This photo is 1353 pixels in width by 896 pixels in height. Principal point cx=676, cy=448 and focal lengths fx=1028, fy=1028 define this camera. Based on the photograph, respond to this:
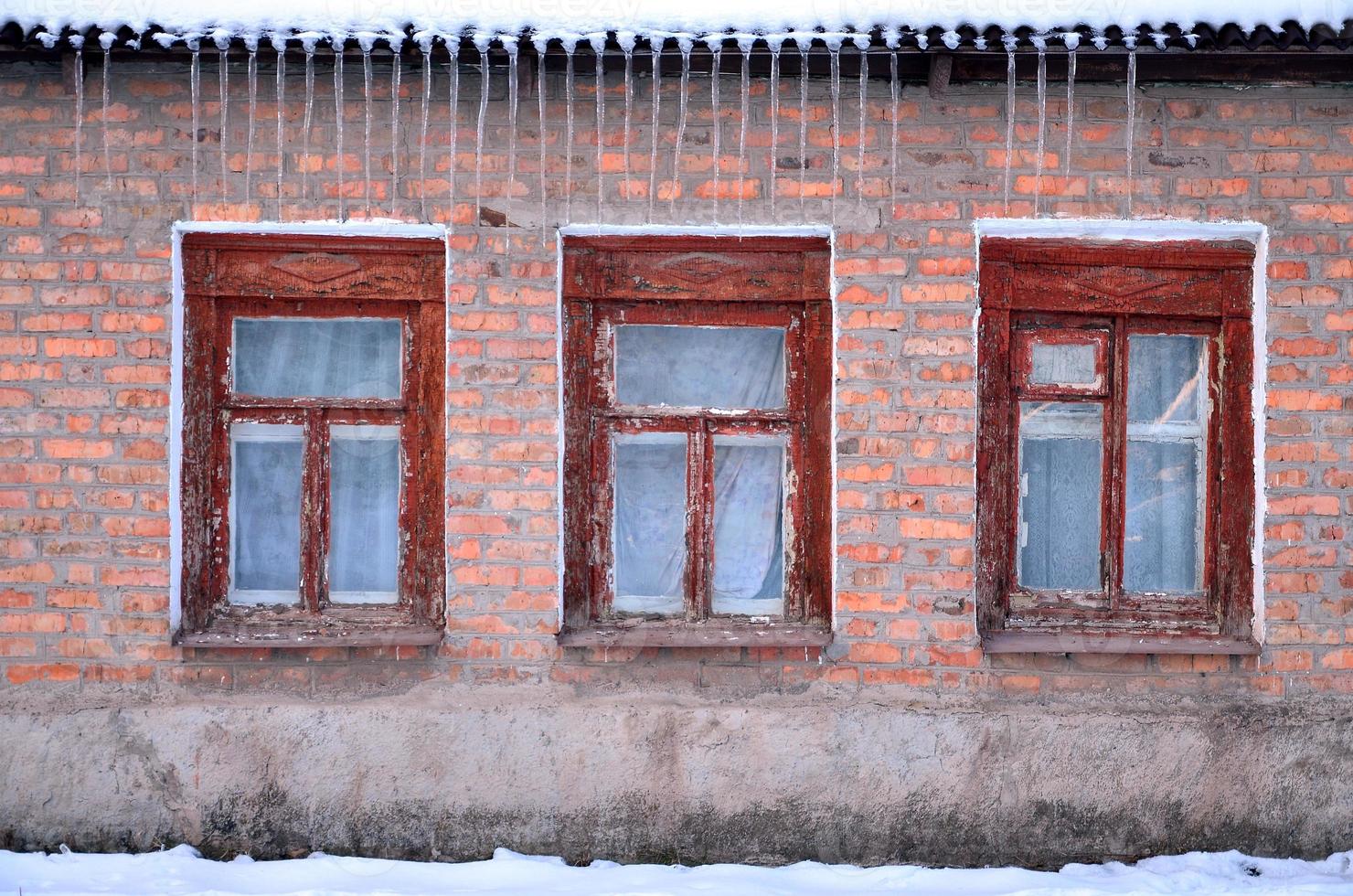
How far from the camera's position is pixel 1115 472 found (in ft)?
12.8

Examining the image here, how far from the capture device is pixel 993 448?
385 centimetres

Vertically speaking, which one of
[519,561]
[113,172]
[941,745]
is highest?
[113,172]

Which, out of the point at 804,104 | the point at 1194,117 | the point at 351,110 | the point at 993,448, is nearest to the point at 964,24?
the point at 804,104

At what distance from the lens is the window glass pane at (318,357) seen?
3889mm

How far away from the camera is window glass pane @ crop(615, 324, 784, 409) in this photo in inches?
155

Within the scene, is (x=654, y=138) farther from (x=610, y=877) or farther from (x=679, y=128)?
(x=610, y=877)

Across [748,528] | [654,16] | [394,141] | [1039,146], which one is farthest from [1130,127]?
[394,141]

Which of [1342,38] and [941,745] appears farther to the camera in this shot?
[941,745]

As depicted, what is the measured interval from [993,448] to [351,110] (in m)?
2.65

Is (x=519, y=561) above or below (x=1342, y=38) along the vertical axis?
below

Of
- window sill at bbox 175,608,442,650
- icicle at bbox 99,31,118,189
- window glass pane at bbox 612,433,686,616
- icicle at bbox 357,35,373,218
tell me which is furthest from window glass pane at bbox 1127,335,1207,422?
icicle at bbox 99,31,118,189

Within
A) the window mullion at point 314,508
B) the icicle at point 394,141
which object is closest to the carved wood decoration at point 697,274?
the icicle at point 394,141

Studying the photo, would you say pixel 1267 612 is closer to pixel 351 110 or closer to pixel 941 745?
pixel 941 745

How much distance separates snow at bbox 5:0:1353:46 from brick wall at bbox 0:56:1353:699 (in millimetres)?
252
